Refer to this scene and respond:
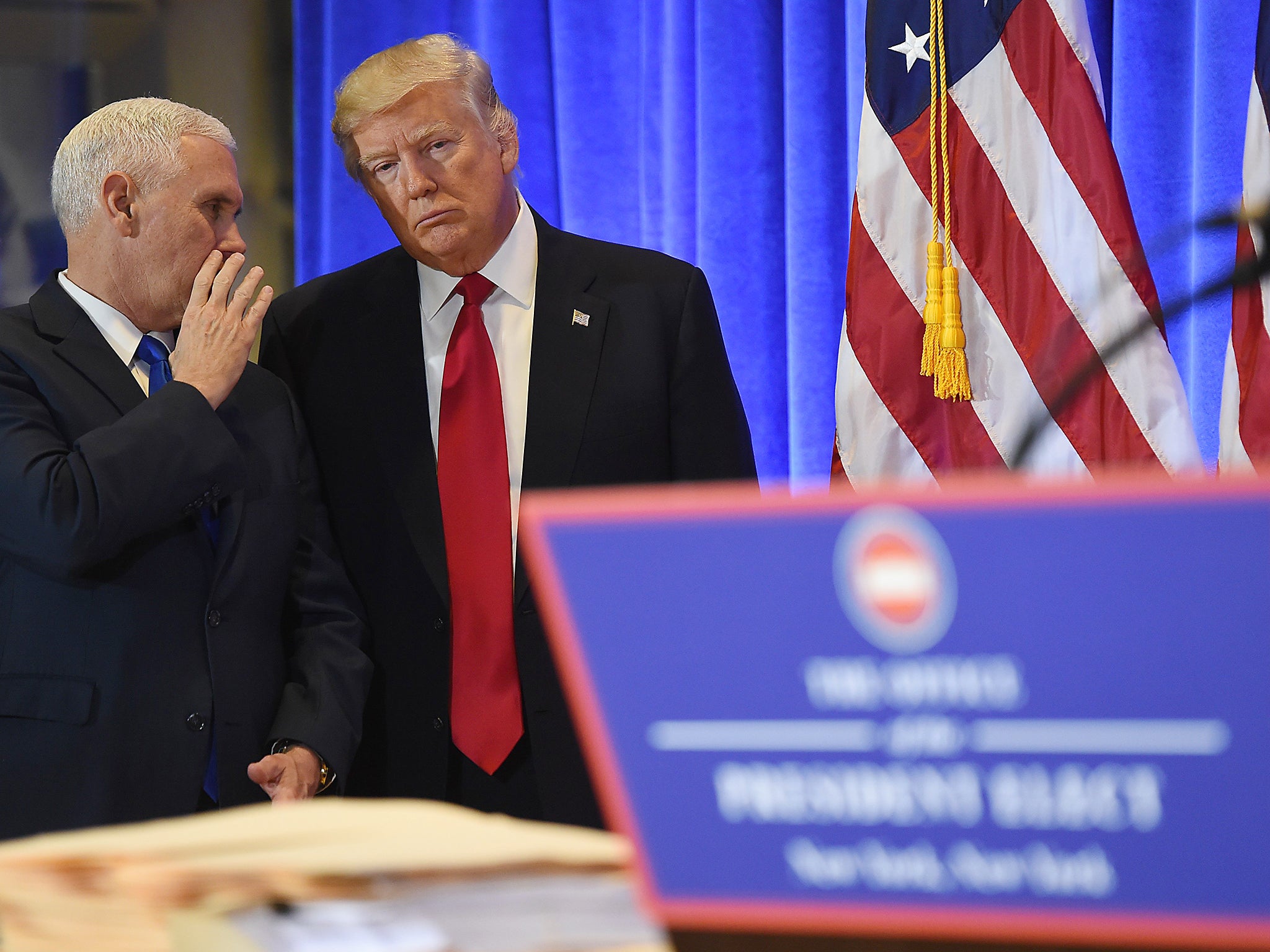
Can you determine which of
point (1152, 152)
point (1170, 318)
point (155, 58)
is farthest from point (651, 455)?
point (155, 58)

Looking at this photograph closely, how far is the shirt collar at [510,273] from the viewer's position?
199 centimetres

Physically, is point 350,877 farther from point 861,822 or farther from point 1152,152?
point 1152,152

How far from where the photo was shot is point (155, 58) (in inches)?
109

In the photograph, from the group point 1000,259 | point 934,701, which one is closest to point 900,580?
point 934,701

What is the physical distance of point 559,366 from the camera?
75.7 inches

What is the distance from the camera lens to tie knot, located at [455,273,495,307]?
1.97 meters

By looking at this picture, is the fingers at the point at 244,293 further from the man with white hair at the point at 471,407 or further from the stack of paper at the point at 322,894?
the stack of paper at the point at 322,894

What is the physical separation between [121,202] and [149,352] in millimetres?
200

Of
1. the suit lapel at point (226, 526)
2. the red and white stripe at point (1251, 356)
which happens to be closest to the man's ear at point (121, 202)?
the suit lapel at point (226, 526)

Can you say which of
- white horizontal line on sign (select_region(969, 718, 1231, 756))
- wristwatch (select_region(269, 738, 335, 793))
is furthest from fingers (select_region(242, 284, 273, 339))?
white horizontal line on sign (select_region(969, 718, 1231, 756))

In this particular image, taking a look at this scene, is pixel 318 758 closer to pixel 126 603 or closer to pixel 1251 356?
pixel 126 603

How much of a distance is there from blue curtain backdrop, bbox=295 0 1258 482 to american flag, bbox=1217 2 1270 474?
0.21m

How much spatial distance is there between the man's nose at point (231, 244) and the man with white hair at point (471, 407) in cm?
24

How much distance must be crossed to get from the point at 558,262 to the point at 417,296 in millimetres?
227
